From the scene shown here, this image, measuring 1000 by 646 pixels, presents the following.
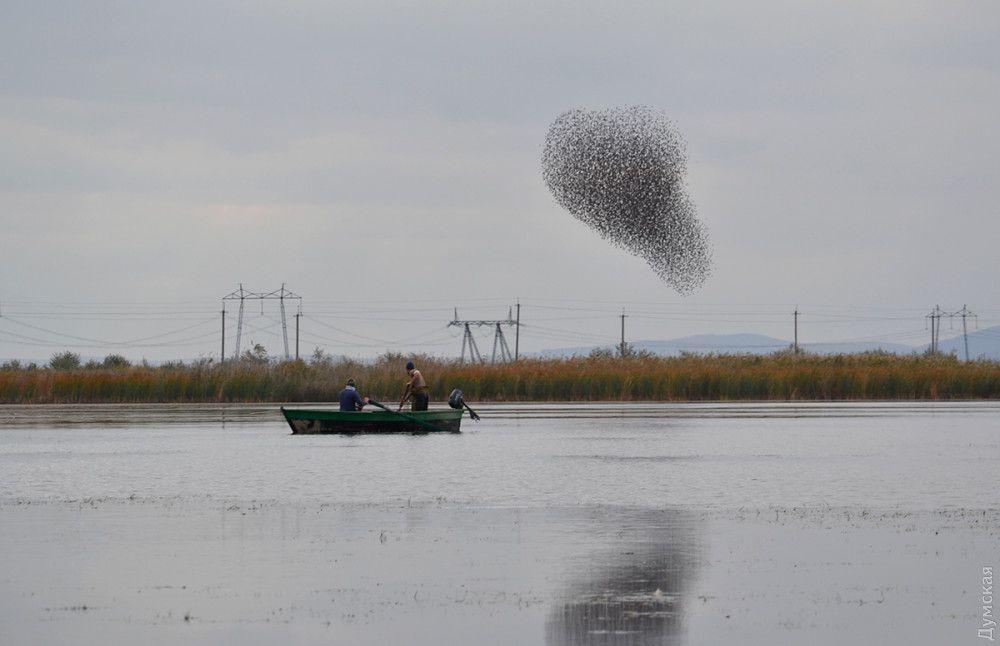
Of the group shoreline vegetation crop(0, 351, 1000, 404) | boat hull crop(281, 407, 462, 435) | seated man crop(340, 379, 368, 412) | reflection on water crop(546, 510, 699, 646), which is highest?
shoreline vegetation crop(0, 351, 1000, 404)

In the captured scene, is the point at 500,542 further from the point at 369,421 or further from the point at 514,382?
the point at 514,382

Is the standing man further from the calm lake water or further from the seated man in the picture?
the calm lake water

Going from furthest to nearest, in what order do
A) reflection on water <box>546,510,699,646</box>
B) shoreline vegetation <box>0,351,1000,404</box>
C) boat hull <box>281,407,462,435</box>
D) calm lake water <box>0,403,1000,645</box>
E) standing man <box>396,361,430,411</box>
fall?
shoreline vegetation <box>0,351,1000,404</box>, standing man <box>396,361,430,411</box>, boat hull <box>281,407,462,435</box>, calm lake water <box>0,403,1000,645</box>, reflection on water <box>546,510,699,646</box>

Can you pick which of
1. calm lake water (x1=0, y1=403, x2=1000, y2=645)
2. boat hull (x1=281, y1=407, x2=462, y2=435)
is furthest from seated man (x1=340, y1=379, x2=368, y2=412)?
calm lake water (x1=0, y1=403, x2=1000, y2=645)

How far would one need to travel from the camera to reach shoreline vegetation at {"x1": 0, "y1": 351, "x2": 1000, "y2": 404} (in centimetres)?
6278

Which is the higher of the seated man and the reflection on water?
the seated man

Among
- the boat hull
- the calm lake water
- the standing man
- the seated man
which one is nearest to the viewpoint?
the calm lake water

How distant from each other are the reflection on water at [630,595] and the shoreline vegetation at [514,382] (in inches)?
1742

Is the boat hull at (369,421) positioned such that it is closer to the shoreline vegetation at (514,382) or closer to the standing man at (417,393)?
the standing man at (417,393)

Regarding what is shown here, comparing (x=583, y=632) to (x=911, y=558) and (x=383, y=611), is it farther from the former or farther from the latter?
(x=911, y=558)

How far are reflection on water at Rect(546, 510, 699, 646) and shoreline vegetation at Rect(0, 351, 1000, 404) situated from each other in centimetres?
4425

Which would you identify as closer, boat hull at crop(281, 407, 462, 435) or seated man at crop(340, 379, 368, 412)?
boat hull at crop(281, 407, 462, 435)

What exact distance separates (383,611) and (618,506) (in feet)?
28.1

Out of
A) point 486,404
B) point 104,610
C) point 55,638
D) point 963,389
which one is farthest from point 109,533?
point 963,389
